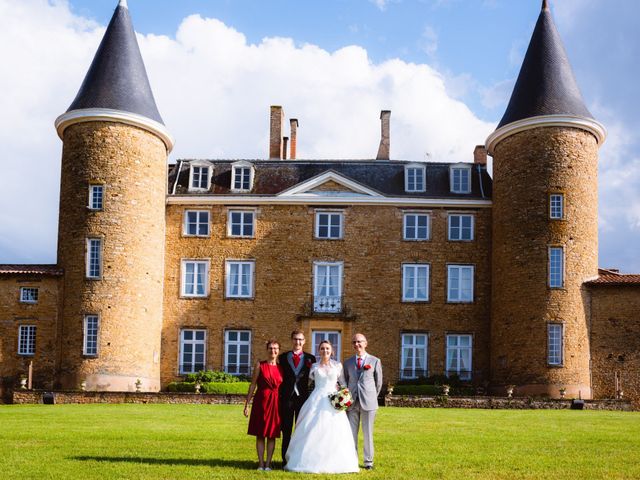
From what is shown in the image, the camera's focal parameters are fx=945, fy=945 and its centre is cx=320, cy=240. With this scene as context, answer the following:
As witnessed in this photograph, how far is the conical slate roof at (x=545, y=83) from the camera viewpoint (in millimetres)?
34844

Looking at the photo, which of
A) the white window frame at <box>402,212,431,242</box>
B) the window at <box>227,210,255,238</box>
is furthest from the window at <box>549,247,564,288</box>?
the window at <box>227,210,255,238</box>

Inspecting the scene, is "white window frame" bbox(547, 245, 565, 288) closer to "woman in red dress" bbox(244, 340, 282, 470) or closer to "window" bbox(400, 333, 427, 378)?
"window" bbox(400, 333, 427, 378)

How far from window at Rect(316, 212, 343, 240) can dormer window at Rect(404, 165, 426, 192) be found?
3.13 metres

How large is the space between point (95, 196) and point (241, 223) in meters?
6.10

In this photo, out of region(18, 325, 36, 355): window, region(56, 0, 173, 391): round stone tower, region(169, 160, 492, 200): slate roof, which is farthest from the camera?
region(169, 160, 492, 200): slate roof

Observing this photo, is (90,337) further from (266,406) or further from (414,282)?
(266,406)

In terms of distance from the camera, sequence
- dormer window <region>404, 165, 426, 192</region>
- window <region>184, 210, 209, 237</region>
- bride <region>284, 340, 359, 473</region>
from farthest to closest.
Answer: dormer window <region>404, 165, 426, 192</region> → window <region>184, 210, 209, 237</region> → bride <region>284, 340, 359, 473</region>

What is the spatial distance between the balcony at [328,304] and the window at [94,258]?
8491 mm

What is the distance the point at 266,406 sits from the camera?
13.5 m

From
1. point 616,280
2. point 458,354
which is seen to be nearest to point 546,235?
point 616,280

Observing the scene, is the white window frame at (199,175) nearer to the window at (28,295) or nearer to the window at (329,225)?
the window at (329,225)

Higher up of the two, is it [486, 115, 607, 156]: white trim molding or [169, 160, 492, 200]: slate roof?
[486, 115, 607, 156]: white trim molding

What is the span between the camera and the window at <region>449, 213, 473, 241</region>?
37844mm

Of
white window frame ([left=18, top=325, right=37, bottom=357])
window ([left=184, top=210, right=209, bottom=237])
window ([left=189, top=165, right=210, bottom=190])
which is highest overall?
window ([left=189, top=165, right=210, bottom=190])
